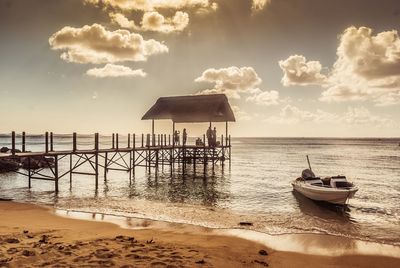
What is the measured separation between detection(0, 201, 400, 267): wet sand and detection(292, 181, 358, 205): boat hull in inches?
212

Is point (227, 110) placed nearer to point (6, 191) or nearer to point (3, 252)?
point (6, 191)

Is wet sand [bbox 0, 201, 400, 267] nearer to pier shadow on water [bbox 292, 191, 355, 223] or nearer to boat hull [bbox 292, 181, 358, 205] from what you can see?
pier shadow on water [bbox 292, 191, 355, 223]

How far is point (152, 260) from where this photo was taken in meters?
7.59

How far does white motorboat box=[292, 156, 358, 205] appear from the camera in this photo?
16.2 meters

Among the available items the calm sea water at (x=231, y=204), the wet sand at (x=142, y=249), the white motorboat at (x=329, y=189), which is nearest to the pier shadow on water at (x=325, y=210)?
the calm sea water at (x=231, y=204)

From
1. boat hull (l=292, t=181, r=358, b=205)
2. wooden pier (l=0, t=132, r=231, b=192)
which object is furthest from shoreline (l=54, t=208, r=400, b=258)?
wooden pier (l=0, t=132, r=231, b=192)

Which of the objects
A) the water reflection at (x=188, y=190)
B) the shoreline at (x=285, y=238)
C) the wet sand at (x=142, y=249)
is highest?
the wet sand at (x=142, y=249)

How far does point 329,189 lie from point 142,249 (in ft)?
37.4

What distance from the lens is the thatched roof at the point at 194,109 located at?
31.4 metres

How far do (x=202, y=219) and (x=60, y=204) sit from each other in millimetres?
7290

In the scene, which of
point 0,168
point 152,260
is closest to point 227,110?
point 0,168

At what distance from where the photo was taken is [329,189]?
54.1 ft

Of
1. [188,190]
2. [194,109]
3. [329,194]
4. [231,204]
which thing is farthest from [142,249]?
[194,109]

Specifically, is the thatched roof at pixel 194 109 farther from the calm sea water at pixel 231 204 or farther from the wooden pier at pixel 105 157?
the calm sea water at pixel 231 204
